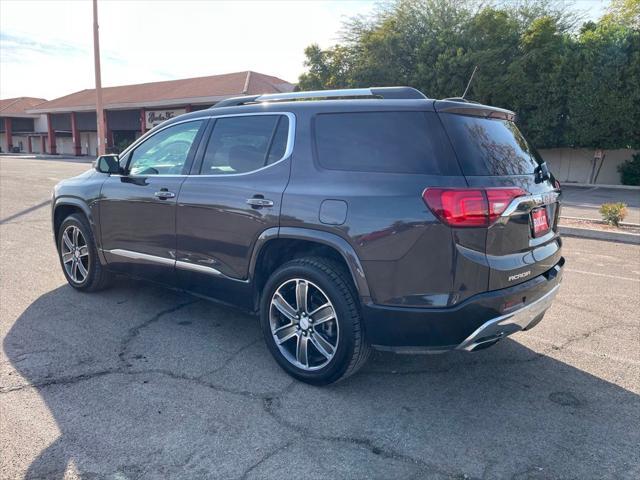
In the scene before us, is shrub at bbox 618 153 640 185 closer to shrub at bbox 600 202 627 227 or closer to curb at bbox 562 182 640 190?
curb at bbox 562 182 640 190

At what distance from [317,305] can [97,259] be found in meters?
2.81

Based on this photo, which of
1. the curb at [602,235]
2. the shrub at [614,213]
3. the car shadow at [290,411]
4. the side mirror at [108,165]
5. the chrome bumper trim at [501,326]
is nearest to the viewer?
the car shadow at [290,411]

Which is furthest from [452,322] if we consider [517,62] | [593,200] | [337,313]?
[517,62]

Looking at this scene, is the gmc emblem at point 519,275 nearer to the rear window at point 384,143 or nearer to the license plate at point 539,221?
the license plate at point 539,221

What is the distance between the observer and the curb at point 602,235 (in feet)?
30.0

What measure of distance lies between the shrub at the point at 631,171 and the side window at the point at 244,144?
23781 mm

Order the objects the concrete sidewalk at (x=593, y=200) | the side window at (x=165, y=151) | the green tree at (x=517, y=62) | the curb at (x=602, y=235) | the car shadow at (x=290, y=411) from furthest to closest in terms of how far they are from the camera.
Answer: the green tree at (x=517, y=62)
the concrete sidewalk at (x=593, y=200)
the curb at (x=602, y=235)
the side window at (x=165, y=151)
the car shadow at (x=290, y=411)

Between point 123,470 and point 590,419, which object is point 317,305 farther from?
point 590,419

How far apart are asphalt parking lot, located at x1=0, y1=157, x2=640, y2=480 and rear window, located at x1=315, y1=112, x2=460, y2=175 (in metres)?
1.52

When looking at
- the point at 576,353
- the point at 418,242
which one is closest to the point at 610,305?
the point at 576,353

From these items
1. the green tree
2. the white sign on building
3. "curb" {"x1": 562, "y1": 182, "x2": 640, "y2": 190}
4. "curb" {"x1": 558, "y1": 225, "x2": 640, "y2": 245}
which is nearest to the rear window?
"curb" {"x1": 558, "y1": 225, "x2": 640, "y2": 245}

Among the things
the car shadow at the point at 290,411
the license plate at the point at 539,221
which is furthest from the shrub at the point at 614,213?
the license plate at the point at 539,221

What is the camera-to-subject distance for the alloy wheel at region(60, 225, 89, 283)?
5.24 m

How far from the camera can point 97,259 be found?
5102mm
